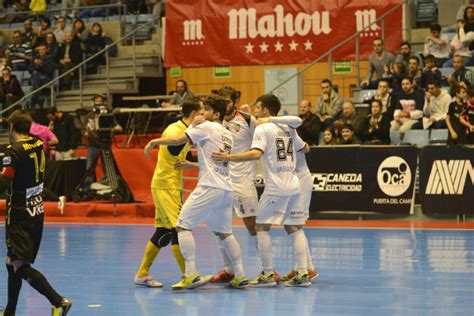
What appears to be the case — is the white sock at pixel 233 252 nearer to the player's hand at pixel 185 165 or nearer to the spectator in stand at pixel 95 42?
the player's hand at pixel 185 165

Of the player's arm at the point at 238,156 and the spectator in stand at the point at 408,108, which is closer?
the player's arm at the point at 238,156

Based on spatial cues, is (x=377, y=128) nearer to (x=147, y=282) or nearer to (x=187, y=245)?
(x=147, y=282)

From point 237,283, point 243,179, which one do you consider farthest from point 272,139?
point 237,283

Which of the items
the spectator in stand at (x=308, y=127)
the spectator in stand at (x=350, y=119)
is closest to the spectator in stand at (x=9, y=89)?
A: the spectator in stand at (x=308, y=127)

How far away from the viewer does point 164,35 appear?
87.8 feet

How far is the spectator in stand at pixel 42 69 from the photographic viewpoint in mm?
27312

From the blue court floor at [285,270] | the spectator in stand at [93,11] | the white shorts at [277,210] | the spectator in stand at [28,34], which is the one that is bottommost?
the blue court floor at [285,270]

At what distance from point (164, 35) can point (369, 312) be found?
714 inches

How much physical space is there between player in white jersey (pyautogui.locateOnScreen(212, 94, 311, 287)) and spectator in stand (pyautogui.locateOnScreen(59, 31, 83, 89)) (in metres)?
16.8

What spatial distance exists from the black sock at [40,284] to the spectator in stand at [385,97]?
40.3 ft

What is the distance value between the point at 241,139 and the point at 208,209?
4.08 ft

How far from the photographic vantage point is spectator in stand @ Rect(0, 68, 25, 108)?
A: 26.7 metres

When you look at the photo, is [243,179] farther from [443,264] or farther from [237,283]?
[443,264]

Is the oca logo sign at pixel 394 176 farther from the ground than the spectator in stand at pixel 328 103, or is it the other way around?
the spectator in stand at pixel 328 103
